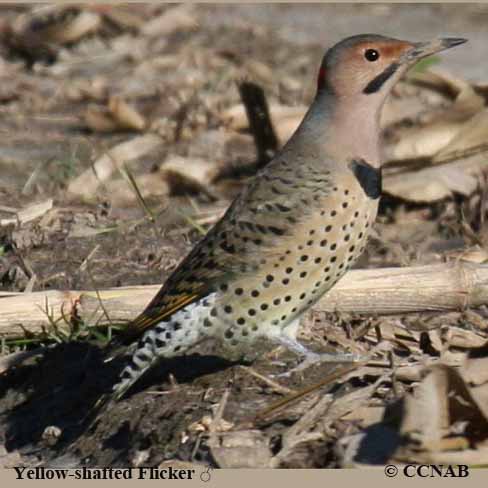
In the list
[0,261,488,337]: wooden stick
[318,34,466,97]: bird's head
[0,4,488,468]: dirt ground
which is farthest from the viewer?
[0,261,488,337]: wooden stick

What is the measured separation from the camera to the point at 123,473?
4.94 m

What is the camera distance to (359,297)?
19.9 feet

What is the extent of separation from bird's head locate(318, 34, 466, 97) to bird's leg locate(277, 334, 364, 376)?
1070 millimetres

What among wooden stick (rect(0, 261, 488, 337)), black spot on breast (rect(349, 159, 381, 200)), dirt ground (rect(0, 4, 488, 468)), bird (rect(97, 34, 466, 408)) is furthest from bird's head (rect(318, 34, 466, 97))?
dirt ground (rect(0, 4, 488, 468))

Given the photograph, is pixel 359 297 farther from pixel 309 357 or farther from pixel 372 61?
pixel 372 61

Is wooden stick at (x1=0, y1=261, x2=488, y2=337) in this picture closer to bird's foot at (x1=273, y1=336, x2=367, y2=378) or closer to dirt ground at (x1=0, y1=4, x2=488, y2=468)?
dirt ground at (x1=0, y1=4, x2=488, y2=468)

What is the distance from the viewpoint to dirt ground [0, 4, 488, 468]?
16.2ft

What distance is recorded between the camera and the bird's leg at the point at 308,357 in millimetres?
5422

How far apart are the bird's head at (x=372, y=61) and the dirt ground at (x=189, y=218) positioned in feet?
3.36

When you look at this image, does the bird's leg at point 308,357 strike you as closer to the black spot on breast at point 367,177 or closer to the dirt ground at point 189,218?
the dirt ground at point 189,218

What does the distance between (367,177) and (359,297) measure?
29.2 inches

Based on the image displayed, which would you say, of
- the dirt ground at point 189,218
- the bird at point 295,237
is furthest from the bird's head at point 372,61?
the dirt ground at point 189,218

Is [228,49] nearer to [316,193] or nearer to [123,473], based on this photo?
[316,193]

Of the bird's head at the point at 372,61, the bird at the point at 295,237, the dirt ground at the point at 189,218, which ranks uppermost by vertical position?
the bird's head at the point at 372,61
